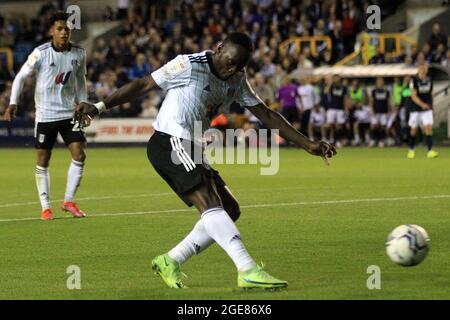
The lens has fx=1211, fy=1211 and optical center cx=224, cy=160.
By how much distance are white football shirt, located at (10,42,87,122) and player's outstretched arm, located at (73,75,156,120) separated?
5.86 metres

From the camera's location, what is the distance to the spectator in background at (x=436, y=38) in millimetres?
34062

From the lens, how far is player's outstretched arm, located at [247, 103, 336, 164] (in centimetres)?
952

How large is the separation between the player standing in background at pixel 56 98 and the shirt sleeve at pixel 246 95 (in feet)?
18.1

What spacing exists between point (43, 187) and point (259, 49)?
22361mm

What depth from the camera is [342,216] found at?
14797mm

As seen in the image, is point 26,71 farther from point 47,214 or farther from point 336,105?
point 336,105

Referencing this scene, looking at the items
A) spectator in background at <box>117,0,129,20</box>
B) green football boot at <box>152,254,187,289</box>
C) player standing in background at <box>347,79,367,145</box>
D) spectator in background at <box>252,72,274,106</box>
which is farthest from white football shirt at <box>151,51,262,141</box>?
spectator in background at <box>117,0,129,20</box>

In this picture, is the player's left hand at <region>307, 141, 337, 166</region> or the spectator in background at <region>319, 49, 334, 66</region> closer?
the player's left hand at <region>307, 141, 337, 166</region>

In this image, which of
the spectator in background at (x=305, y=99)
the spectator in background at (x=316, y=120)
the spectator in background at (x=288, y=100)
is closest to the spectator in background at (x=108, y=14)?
the spectator in background at (x=288, y=100)

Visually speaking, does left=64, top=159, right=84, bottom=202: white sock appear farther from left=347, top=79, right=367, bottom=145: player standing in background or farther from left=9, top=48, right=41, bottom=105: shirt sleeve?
left=347, top=79, right=367, bottom=145: player standing in background

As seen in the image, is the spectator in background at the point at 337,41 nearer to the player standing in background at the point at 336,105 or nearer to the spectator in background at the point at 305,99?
the spectator in background at the point at 305,99

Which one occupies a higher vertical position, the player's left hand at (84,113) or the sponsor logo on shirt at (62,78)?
the sponsor logo on shirt at (62,78)

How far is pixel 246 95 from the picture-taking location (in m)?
9.86

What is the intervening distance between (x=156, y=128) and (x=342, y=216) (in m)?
5.67
